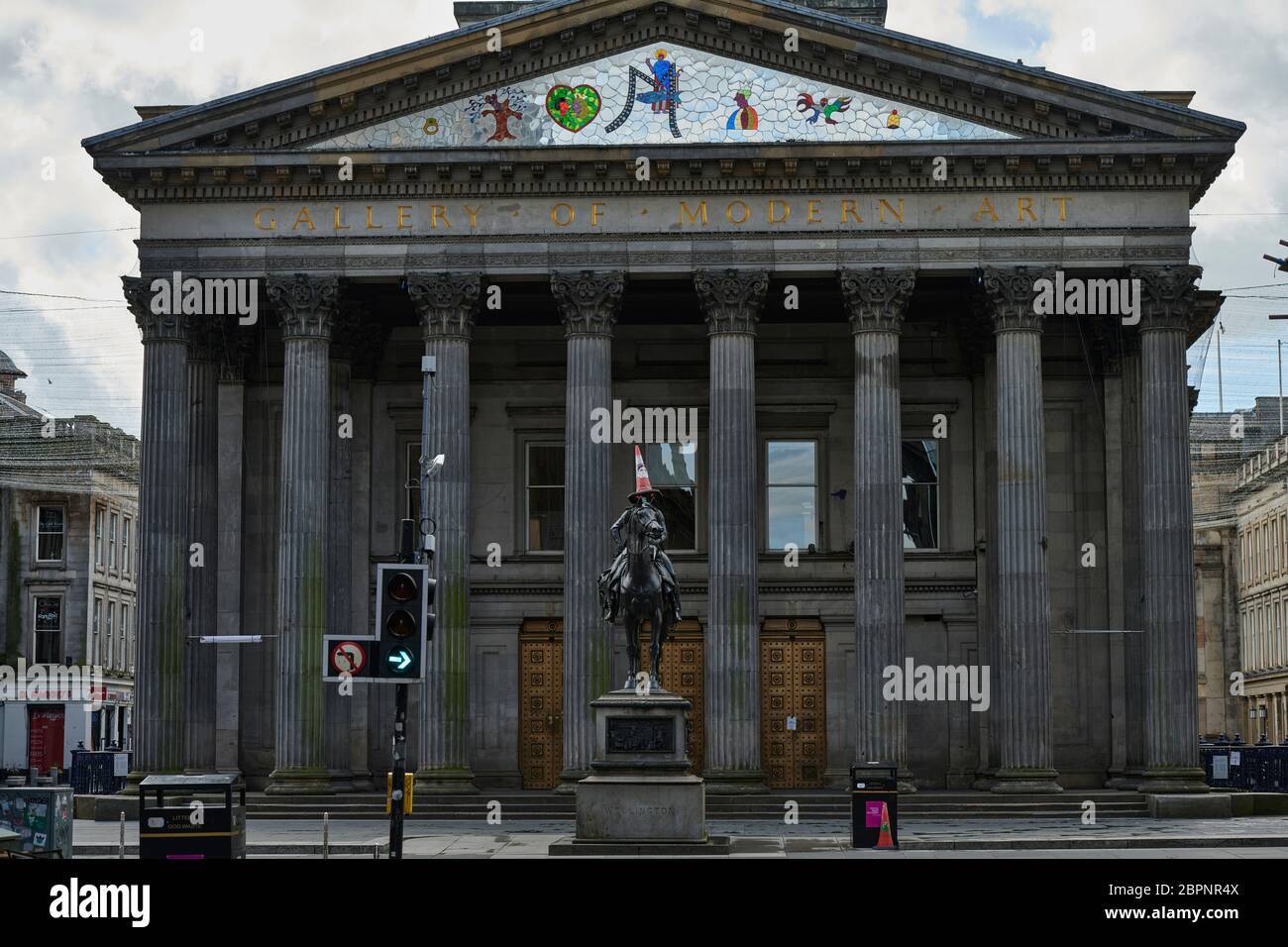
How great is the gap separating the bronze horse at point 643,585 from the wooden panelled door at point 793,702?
57.8 feet

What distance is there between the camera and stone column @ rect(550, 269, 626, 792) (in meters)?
42.5

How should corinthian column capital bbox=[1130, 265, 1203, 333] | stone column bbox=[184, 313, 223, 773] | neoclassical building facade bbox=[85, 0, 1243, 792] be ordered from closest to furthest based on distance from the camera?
neoclassical building facade bbox=[85, 0, 1243, 792] < corinthian column capital bbox=[1130, 265, 1203, 333] < stone column bbox=[184, 313, 223, 773]

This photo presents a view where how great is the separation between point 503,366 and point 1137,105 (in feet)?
54.6

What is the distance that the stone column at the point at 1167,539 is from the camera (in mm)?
42125

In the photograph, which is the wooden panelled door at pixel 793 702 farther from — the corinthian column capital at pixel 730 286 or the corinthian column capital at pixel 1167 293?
the corinthian column capital at pixel 1167 293

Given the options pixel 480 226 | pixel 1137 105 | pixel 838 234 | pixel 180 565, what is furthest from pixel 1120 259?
pixel 180 565

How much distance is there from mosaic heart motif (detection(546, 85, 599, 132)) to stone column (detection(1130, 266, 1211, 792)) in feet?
41.3

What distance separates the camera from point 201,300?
43.6 meters

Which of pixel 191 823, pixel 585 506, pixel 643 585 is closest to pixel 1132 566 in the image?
pixel 585 506

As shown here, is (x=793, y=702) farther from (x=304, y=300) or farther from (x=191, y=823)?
(x=191, y=823)

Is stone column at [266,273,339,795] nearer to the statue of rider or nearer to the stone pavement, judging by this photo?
the stone pavement

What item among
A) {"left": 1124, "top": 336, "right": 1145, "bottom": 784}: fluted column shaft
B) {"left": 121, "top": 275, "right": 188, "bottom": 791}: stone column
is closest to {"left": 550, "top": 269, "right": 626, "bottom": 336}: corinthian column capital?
{"left": 121, "top": 275, "right": 188, "bottom": 791}: stone column

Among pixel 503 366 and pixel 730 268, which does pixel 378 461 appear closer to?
pixel 503 366

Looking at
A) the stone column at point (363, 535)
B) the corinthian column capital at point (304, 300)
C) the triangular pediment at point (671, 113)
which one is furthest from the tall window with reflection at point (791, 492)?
the corinthian column capital at point (304, 300)
